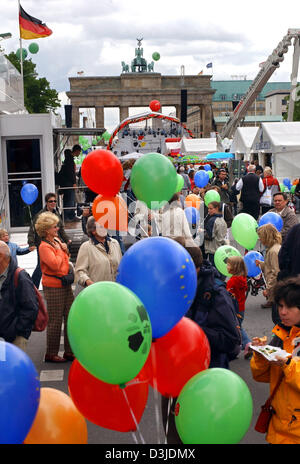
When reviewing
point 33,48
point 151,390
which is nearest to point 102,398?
point 151,390

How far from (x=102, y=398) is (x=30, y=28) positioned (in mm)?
20344

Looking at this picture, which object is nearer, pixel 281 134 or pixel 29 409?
pixel 29 409

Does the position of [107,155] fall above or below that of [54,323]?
above

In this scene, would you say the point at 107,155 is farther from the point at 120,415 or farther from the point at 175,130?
the point at 175,130

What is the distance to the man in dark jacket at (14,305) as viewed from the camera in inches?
168

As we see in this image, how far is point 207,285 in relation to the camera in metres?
3.59

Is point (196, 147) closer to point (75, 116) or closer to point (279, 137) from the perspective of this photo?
point (279, 137)

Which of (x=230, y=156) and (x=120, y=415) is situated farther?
(x=230, y=156)

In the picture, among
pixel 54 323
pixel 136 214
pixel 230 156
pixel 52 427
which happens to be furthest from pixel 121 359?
pixel 230 156

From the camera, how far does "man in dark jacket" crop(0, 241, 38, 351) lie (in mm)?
4258

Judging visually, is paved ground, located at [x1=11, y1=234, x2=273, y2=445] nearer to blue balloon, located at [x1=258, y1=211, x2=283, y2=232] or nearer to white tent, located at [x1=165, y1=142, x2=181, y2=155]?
blue balloon, located at [x1=258, y1=211, x2=283, y2=232]

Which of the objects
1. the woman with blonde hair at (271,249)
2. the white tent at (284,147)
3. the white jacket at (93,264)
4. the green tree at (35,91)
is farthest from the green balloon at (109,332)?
the green tree at (35,91)

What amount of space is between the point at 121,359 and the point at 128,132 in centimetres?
2124
